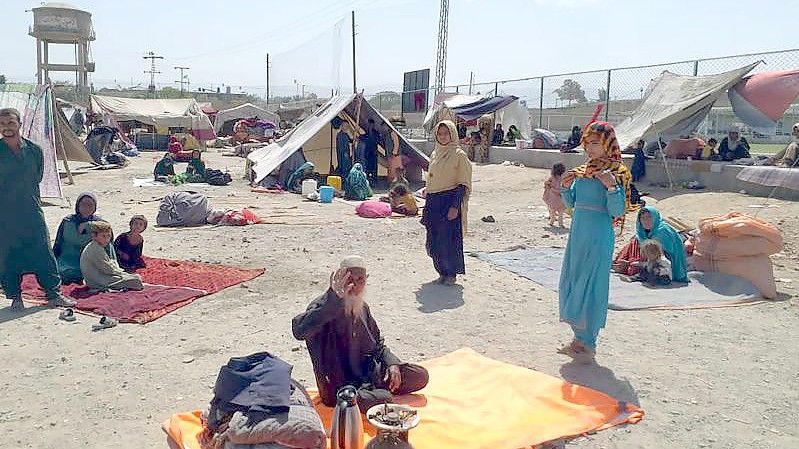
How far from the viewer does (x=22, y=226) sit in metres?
5.32

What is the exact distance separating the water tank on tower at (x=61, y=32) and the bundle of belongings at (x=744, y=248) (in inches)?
1871

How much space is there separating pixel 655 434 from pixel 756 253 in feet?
11.8

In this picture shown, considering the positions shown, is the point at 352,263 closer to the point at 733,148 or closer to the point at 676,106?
the point at 676,106

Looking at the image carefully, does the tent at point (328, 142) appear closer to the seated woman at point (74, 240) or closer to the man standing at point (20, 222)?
the seated woman at point (74, 240)

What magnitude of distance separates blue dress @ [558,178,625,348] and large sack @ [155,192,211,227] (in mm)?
6416

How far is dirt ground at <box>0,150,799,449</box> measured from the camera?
139 inches

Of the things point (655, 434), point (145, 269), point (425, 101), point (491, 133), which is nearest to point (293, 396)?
point (655, 434)

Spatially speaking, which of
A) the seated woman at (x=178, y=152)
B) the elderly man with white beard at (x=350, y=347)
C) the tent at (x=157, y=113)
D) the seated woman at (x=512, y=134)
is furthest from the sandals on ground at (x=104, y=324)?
the tent at (x=157, y=113)

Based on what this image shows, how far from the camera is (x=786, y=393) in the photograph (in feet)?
13.3

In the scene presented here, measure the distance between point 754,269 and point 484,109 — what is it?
13.2 meters

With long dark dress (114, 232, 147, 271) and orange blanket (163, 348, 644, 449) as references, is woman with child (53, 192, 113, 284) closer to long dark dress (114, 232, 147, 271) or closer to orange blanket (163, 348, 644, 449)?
long dark dress (114, 232, 147, 271)

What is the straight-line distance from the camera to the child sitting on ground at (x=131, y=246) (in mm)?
6512

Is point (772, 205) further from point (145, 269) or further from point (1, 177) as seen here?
point (1, 177)

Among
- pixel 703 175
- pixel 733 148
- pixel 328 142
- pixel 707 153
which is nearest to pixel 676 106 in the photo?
pixel 707 153
